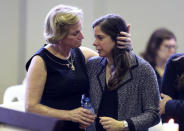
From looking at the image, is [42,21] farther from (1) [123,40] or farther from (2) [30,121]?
(2) [30,121]

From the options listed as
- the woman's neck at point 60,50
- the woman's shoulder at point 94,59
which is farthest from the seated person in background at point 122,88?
the woman's neck at point 60,50

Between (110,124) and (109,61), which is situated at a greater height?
(109,61)

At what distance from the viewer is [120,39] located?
1952mm

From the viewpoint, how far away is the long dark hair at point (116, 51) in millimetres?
1948

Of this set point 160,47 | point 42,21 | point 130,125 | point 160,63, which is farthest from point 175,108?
point 42,21

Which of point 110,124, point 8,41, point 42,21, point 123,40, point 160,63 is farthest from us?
point 8,41

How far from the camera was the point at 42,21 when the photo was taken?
5.23 metres

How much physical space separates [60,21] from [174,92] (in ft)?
2.64

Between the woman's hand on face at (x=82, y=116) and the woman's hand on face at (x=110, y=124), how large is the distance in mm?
76

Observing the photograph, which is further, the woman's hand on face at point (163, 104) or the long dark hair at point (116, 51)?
the woman's hand on face at point (163, 104)

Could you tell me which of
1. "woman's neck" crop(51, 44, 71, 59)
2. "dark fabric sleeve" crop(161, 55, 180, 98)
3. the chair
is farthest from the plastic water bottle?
the chair

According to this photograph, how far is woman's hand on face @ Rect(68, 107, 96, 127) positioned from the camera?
191cm

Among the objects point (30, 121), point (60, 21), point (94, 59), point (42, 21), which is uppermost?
point (60, 21)

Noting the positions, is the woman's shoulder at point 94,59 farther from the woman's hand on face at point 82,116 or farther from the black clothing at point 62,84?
the woman's hand on face at point 82,116
